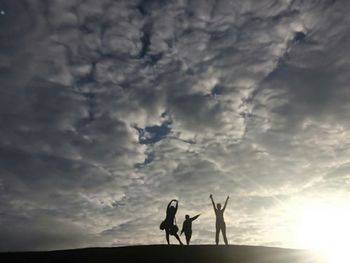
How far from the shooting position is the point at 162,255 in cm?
2045

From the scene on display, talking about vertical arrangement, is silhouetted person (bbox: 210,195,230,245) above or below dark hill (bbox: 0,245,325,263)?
above

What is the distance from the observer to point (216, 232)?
910 inches

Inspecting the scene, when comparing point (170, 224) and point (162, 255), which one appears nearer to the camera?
point (162, 255)

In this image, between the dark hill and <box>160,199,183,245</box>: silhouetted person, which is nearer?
the dark hill

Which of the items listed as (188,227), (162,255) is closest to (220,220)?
(188,227)

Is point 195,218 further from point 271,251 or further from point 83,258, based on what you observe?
point 83,258

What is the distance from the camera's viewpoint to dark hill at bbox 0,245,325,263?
19812mm

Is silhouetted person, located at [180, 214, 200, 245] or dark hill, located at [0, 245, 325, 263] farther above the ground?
silhouetted person, located at [180, 214, 200, 245]

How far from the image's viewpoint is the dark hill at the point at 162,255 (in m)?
19.8

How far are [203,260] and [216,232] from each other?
3220mm

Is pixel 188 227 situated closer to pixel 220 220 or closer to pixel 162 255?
pixel 220 220

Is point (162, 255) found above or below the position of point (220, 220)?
below

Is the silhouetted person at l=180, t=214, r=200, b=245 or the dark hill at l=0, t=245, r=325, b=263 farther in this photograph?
the silhouetted person at l=180, t=214, r=200, b=245

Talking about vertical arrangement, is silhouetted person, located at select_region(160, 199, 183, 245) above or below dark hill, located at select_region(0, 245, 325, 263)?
above
